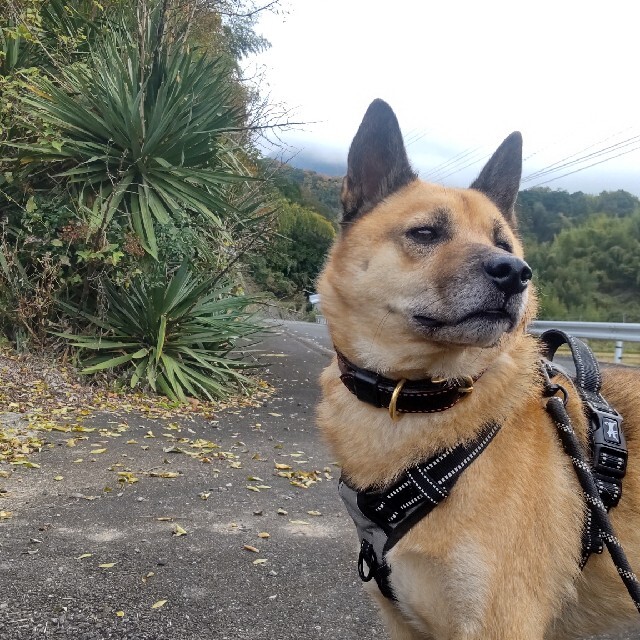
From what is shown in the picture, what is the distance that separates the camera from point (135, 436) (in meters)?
6.02

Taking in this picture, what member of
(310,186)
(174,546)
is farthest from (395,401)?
(310,186)

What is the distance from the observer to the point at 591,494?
1.87 meters

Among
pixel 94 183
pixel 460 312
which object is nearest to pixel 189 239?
pixel 94 183

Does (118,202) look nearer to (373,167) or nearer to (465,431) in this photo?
(373,167)

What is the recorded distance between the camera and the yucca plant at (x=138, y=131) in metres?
7.86

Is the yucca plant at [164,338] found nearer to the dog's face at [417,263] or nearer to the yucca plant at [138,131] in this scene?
the yucca plant at [138,131]

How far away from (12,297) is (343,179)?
6.73m

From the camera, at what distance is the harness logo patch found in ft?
6.44

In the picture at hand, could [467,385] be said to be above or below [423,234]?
below

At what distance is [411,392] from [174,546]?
91.8 inches

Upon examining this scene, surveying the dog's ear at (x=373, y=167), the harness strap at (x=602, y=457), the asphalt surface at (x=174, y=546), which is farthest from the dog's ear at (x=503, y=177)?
the asphalt surface at (x=174, y=546)

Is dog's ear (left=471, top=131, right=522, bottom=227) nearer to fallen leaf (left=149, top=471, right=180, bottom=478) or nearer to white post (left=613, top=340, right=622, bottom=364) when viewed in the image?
fallen leaf (left=149, top=471, right=180, bottom=478)

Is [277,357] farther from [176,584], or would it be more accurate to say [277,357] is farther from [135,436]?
[176,584]

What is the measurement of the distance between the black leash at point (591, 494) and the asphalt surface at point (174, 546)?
0.88m
